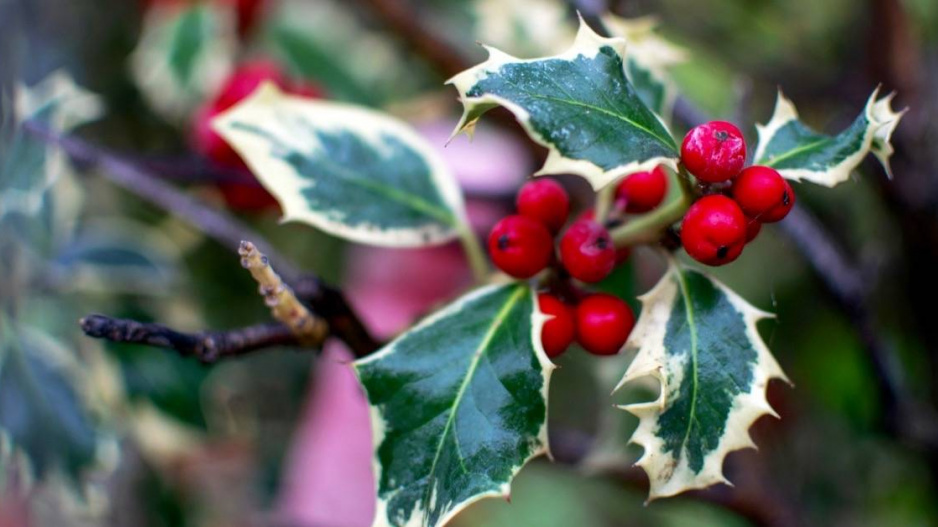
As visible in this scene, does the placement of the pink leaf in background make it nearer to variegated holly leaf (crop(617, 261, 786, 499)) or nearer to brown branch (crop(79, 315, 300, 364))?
brown branch (crop(79, 315, 300, 364))

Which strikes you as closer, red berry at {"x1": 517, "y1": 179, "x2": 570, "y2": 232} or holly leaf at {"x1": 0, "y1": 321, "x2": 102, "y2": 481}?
red berry at {"x1": 517, "y1": 179, "x2": 570, "y2": 232}

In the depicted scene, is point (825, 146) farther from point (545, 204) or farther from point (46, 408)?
point (46, 408)

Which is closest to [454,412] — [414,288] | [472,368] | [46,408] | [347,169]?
[472,368]

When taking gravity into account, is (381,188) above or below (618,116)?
below

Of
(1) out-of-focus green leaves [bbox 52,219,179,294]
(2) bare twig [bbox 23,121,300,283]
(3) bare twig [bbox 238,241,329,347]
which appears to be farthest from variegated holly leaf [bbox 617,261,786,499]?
(1) out-of-focus green leaves [bbox 52,219,179,294]

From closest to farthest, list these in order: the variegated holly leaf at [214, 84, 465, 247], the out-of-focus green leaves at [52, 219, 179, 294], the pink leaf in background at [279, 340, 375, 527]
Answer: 1. the variegated holly leaf at [214, 84, 465, 247]
2. the out-of-focus green leaves at [52, 219, 179, 294]
3. the pink leaf in background at [279, 340, 375, 527]

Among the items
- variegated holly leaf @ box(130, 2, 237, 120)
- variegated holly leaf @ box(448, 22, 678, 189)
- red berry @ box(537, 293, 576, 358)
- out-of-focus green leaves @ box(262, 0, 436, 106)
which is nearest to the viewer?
variegated holly leaf @ box(448, 22, 678, 189)

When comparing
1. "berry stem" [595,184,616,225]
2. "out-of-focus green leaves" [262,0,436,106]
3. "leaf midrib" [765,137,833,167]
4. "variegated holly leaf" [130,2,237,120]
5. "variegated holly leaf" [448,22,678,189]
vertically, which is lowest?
"out-of-focus green leaves" [262,0,436,106]

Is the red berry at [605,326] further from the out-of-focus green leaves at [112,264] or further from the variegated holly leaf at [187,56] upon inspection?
the variegated holly leaf at [187,56]
